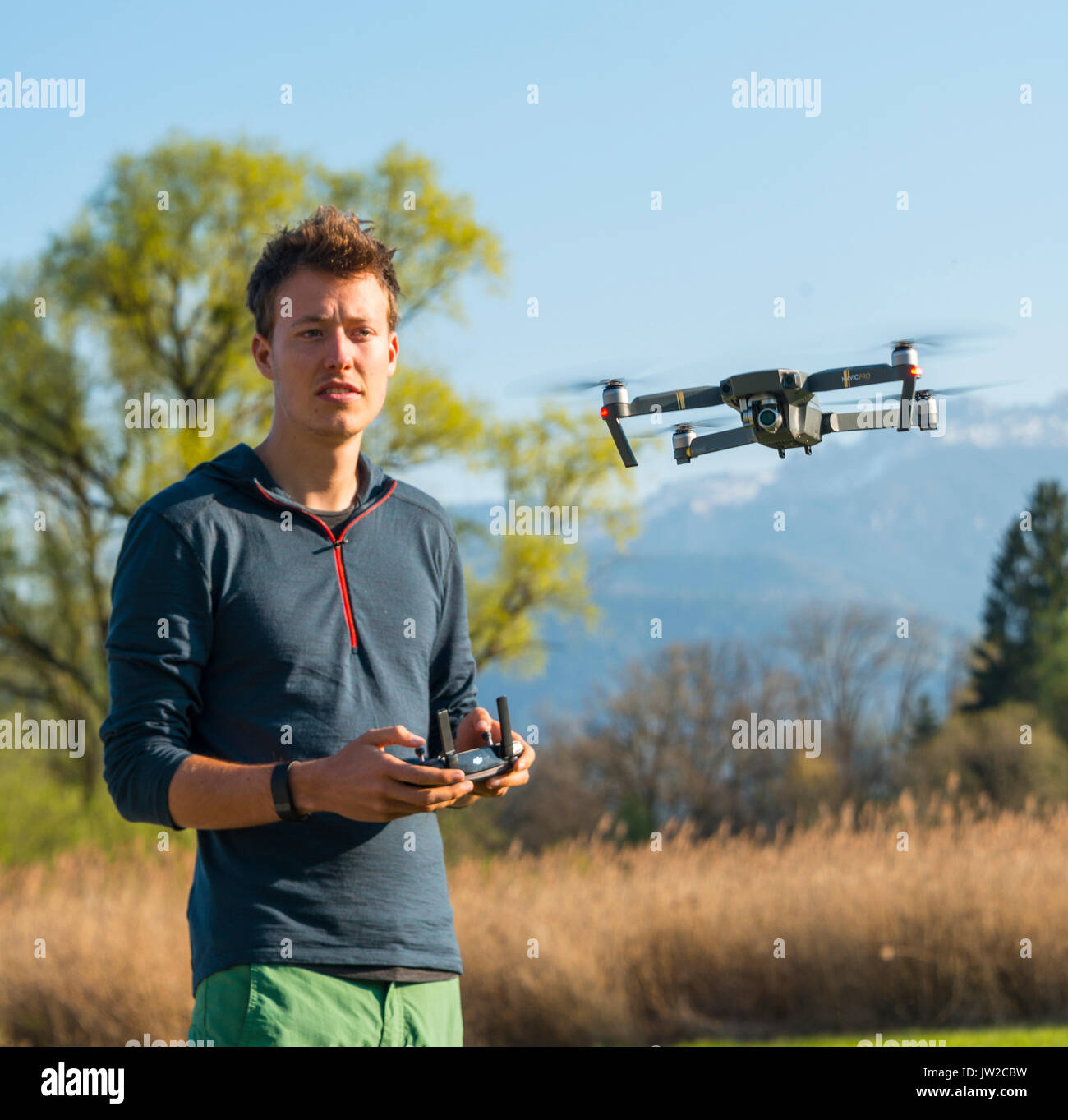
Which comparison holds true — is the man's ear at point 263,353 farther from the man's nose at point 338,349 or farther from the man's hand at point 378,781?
the man's hand at point 378,781

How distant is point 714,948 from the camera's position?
1100 centimetres

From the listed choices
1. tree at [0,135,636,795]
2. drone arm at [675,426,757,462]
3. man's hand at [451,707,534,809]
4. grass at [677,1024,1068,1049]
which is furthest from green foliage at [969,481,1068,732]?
drone arm at [675,426,757,462]

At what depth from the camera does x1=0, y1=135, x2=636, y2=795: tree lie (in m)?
23.0

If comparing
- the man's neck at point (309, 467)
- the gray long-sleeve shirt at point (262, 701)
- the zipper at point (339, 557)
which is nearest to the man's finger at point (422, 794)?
the gray long-sleeve shirt at point (262, 701)

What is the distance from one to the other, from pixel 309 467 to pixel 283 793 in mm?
639

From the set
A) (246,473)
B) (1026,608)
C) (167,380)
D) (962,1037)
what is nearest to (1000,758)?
(1026,608)

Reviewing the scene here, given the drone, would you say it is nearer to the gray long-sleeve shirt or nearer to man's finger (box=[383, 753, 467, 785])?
man's finger (box=[383, 753, 467, 785])

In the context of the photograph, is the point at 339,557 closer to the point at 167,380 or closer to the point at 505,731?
the point at 505,731

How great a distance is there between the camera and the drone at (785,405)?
1.41 meters

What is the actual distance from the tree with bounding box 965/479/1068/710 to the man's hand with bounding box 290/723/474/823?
51788 mm
